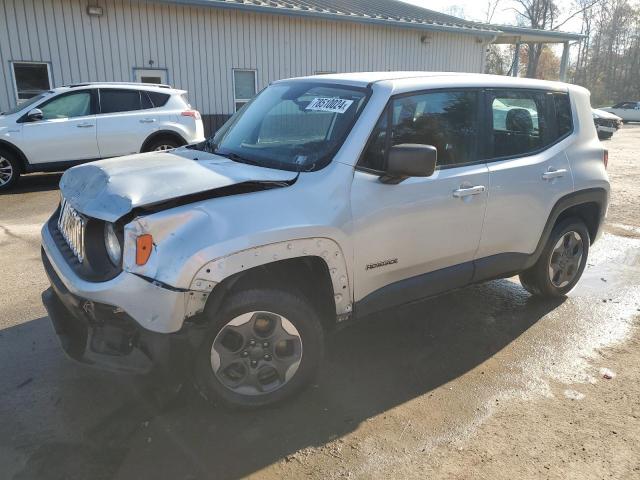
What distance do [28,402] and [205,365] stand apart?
1.15 metres

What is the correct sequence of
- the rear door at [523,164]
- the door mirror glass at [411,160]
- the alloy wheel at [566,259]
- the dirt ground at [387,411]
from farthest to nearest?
the alloy wheel at [566,259] → the rear door at [523,164] → the door mirror glass at [411,160] → the dirt ground at [387,411]

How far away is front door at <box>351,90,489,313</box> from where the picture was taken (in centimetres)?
314

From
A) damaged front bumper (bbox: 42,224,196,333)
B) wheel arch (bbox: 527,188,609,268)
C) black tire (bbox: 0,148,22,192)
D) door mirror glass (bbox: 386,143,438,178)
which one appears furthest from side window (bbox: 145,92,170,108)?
damaged front bumper (bbox: 42,224,196,333)

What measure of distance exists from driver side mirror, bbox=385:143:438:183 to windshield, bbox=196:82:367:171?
0.33 meters

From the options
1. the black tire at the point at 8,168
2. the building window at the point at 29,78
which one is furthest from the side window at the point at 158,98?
the building window at the point at 29,78

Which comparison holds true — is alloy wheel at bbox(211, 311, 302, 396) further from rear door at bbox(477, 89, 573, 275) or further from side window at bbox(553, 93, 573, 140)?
side window at bbox(553, 93, 573, 140)

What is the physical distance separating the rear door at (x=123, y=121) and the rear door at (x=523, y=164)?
7.73 metres

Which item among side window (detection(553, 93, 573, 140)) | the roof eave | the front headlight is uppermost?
the roof eave

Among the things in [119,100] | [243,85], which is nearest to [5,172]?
[119,100]

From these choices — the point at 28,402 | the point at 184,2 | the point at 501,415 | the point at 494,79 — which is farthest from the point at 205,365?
the point at 184,2

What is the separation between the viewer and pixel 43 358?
11.6ft

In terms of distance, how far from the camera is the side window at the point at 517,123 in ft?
12.6

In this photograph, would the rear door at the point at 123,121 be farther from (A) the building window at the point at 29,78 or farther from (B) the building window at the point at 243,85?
(B) the building window at the point at 243,85

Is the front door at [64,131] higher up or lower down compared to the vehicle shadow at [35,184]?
higher up
